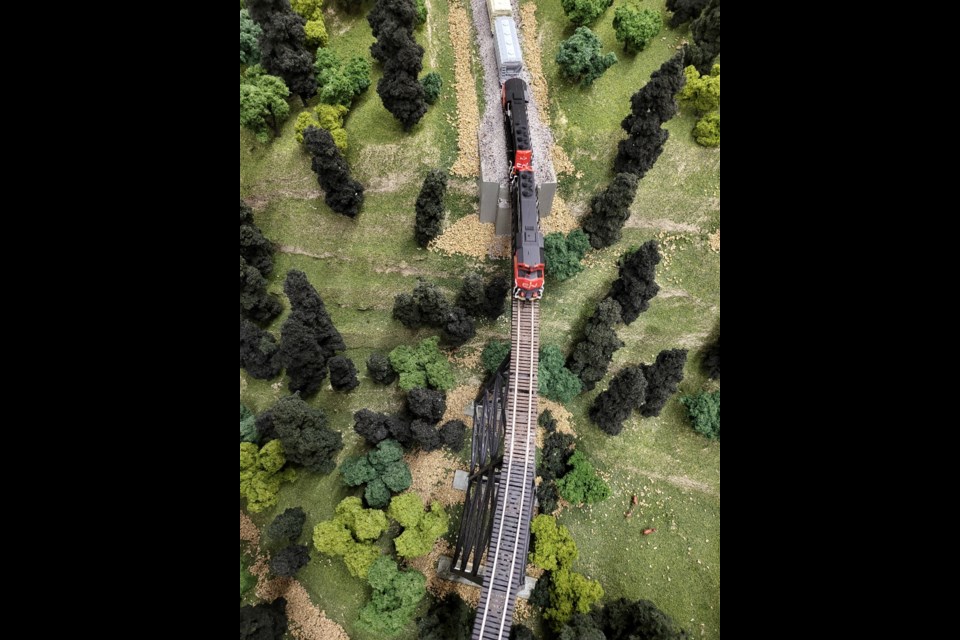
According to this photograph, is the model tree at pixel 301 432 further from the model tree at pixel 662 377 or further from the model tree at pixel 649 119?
the model tree at pixel 649 119

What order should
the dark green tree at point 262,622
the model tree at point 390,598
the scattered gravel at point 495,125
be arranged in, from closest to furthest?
the model tree at point 390,598 → the dark green tree at point 262,622 → the scattered gravel at point 495,125

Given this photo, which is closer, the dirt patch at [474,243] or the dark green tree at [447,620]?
the dark green tree at [447,620]

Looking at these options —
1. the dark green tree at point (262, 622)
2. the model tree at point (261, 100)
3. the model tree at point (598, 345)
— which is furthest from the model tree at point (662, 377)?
the model tree at point (261, 100)

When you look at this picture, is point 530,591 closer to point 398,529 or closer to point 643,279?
point 398,529

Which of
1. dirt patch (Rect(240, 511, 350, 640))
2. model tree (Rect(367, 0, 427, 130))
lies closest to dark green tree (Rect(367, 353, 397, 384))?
dirt patch (Rect(240, 511, 350, 640))

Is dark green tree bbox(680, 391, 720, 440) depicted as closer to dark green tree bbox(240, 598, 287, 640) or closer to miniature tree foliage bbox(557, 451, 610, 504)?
miniature tree foliage bbox(557, 451, 610, 504)

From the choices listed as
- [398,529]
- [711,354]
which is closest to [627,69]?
[711,354]
